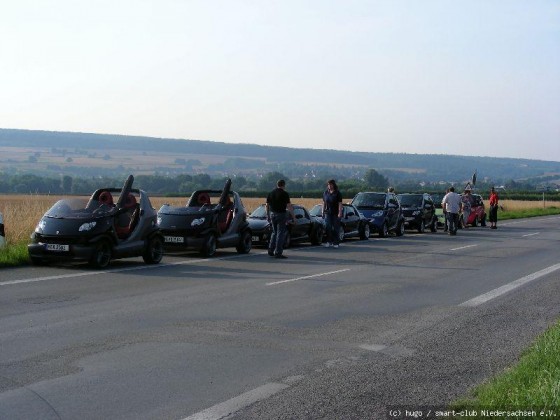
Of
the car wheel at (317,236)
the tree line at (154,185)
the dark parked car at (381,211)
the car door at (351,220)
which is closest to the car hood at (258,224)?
the car wheel at (317,236)

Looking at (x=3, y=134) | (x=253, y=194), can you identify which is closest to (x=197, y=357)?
(x=253, y=194)

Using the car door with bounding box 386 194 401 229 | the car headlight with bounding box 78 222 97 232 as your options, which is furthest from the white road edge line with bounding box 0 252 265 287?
the car door with bounding box 386 194 401 229

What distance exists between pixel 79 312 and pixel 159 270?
5.84 metres

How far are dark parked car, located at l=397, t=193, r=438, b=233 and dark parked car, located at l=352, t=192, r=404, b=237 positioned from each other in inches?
93.5

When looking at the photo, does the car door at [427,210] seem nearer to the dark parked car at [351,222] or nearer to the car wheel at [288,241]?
the dark parked car at [351,222]

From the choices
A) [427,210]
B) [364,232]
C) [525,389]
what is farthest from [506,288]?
[427,210]

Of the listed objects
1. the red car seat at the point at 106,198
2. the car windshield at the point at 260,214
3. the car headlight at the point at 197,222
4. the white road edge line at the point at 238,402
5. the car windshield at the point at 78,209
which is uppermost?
the red car seat at the point at 106,198

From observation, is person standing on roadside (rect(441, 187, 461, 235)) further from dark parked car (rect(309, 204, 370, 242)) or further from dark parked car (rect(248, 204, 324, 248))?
dark parked car (rect(248, 204, 324, 248))

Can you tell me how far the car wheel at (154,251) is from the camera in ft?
59.1

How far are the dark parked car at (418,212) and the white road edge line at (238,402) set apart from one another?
29.5m

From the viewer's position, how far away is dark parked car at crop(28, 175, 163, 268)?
53.5ft

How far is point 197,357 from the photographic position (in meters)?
8.37

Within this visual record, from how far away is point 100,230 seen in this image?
1666cm

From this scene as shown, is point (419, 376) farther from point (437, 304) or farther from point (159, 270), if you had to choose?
point (159, 270)
